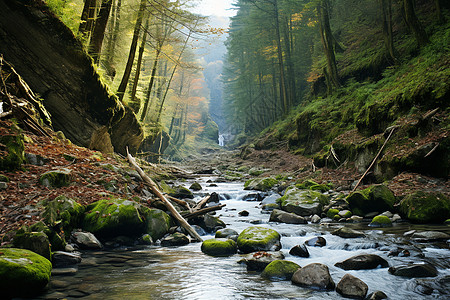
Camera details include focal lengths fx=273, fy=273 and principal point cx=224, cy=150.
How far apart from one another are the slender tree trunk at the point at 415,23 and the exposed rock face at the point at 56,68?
12.1 meters

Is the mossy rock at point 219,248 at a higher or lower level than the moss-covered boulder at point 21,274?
lower

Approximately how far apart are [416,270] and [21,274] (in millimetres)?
4407

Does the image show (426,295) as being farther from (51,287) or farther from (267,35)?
(267,35)

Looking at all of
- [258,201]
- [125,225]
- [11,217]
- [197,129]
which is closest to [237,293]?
[125,225]

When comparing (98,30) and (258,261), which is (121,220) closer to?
(258,261)

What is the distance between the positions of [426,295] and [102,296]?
11.4 feet

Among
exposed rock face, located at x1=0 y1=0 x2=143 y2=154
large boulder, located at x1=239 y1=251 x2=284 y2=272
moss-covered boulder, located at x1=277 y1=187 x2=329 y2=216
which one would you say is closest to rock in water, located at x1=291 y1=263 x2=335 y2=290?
large boulder, located at x1=239 y1=251 x2=284 y2=272

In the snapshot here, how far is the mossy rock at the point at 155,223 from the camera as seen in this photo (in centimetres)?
529

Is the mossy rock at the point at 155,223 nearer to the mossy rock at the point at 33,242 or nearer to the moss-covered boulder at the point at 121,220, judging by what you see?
the moss-covered boulder at the point at 121,220

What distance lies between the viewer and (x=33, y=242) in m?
3.38

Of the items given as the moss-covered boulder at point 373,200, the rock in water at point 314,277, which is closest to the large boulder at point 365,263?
the rock in water at point 314,277

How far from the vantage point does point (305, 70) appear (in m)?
28.6

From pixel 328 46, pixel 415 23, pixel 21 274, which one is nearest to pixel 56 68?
pixel 21 274

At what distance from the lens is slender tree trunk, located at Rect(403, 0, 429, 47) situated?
11.1 meters
